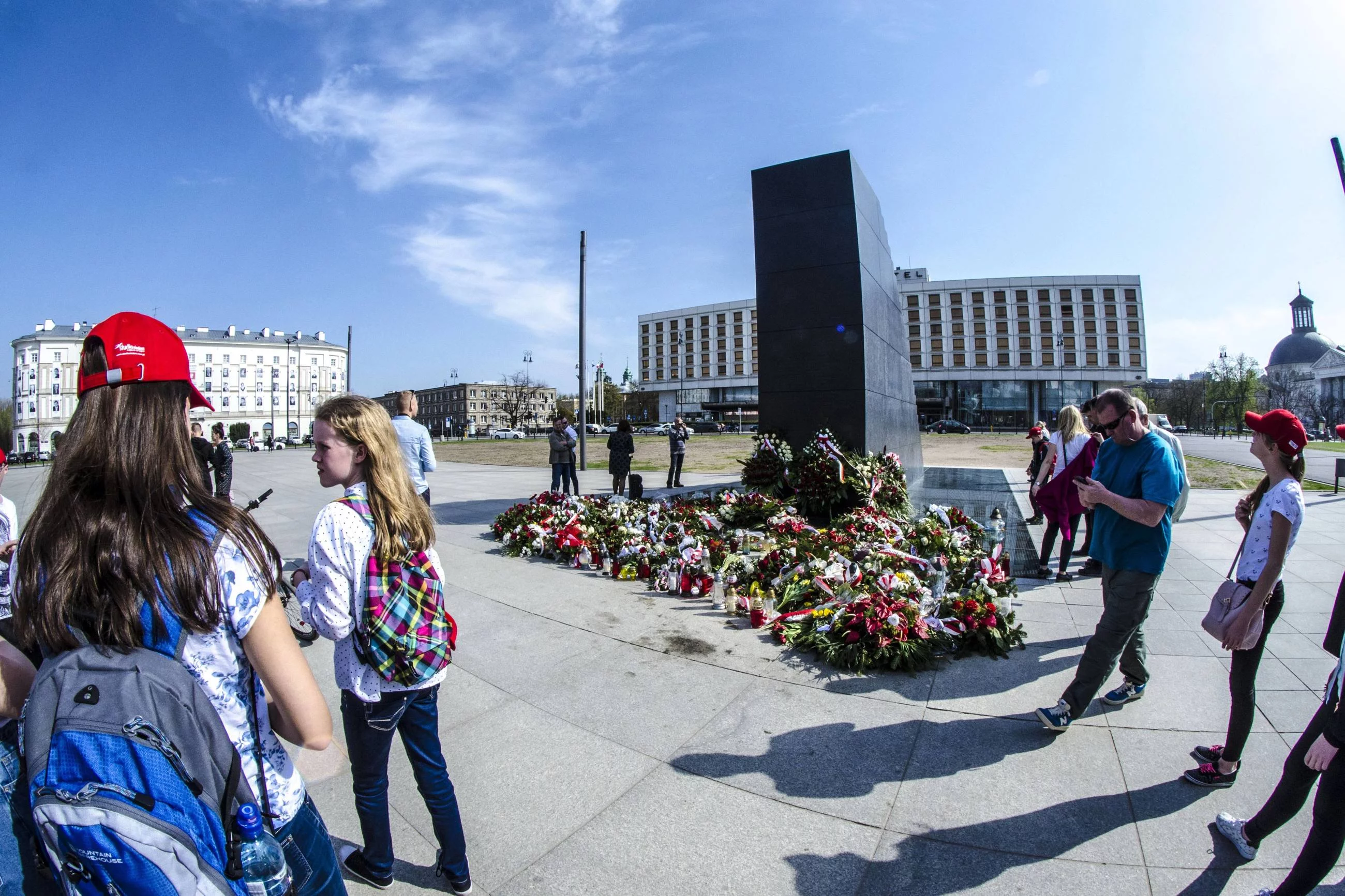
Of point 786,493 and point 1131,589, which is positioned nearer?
point 1131,589

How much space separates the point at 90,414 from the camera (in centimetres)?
147

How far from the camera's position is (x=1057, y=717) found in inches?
147

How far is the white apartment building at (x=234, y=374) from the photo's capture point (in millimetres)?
95062

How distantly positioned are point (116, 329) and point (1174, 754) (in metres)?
4.77

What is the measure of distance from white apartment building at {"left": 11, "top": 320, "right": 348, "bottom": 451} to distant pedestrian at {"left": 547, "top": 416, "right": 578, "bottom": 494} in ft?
313

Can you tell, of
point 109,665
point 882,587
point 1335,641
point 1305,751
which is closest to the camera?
point 109,665

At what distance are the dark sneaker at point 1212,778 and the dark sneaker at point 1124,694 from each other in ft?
2.62

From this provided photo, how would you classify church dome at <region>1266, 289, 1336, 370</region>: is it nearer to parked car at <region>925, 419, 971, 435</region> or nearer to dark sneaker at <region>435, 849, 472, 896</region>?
parked car at <region>925, 419, 971, 435</region>

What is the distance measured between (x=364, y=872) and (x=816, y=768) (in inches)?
83.4

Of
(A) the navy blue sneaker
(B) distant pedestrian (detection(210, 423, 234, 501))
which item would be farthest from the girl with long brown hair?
(B) distant pedestrian (detection(210, 423, 234, 501))

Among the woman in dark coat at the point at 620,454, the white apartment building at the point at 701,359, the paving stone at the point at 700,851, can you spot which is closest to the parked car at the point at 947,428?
the white apartment building at the point at 701,359

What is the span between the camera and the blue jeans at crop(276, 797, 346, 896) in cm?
162

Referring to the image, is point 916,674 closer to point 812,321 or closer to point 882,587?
point 882,587

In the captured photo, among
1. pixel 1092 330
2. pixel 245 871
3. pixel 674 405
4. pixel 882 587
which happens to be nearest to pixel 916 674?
pixel 882 587
